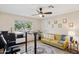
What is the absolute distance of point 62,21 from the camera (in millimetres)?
4785

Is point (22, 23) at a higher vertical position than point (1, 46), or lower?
higher

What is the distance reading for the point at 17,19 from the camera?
205 inches

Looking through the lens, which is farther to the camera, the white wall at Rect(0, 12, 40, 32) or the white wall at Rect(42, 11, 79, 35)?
the white wall at Rect(0, 12, 40, 32)

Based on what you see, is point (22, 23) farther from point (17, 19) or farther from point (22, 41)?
point (22, 41)

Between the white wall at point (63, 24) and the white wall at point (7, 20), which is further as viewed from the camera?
the white wall at point (7, 20)

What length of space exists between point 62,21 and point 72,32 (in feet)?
3.07

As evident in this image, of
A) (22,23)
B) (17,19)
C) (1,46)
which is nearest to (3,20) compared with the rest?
(17,19)

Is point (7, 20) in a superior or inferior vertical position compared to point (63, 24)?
superior
